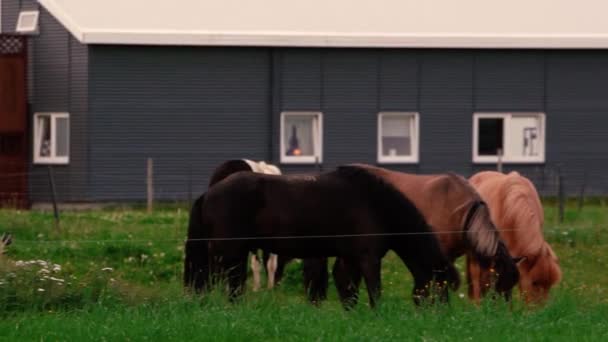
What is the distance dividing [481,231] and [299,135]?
62.1 ft

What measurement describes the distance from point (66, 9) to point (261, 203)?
18985mm

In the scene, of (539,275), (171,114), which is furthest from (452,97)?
(539,275)

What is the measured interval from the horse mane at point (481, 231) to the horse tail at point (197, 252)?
8.89ft

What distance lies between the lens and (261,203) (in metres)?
16.3

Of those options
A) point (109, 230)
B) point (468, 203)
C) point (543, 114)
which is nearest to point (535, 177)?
point (543, 114)

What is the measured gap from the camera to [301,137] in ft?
116

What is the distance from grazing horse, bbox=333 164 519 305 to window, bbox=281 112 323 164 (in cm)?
1635

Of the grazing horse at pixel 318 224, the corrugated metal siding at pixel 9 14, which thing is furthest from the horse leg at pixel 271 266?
the corrugated metal siding at pixel 9 14

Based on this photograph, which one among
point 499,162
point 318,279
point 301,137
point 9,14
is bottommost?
point 318,279

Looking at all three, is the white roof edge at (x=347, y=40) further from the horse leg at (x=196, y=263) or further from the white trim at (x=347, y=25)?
the horse leg at (x=196, y=263)

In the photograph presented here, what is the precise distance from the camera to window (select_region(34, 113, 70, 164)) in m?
34.8

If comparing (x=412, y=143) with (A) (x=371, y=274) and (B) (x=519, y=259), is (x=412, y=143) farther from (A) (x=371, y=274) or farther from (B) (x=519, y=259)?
(A) (x=371, y=274)

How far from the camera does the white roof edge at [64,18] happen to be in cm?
3313

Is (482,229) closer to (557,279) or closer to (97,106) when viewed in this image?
(557,279)
